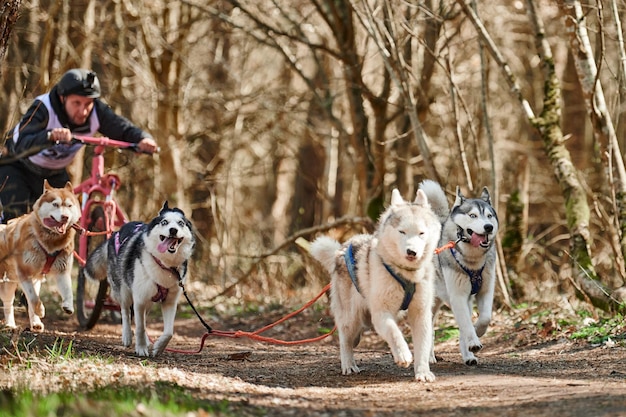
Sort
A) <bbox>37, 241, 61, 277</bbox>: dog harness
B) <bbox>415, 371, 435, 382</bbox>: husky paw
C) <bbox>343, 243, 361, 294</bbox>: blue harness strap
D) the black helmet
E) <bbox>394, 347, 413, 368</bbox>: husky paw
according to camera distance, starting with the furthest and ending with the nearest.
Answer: the black helmet < <bbox>37, 241, 61, 277</bbox>: dog harness < <bbox>343, 243, 361, 294</bbox>: blue harness strap < <bbox>415, 371, 435, 382</bbox>: husky paw < <bbox>394, 347, 413, 368</bbox>: husky paw

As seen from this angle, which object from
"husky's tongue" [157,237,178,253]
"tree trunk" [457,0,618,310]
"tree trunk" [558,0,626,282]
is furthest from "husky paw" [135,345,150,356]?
"tree trunk" [558,0,626,282]

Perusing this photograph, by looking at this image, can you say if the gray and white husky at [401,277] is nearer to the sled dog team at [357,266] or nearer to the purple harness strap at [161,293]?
the sled dog team at [357,266]

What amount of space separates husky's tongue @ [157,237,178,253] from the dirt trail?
0.88 meters

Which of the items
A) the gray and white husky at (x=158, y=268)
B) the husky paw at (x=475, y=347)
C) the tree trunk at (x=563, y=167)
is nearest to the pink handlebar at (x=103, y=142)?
the gray and white husky at (x=158, y=268)

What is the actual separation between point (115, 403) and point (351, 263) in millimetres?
2542

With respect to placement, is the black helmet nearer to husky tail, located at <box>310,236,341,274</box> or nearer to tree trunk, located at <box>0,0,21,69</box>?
tree trunk, located at <box>0,0,21,69</box>

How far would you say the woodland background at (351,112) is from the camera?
905cm

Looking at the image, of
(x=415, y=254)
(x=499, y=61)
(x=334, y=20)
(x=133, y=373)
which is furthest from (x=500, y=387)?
(x=334, y=20)

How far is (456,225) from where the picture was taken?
6.80m

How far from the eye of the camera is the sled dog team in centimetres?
567

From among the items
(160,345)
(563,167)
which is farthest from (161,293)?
(563,167)

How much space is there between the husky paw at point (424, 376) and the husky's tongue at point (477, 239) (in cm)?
133

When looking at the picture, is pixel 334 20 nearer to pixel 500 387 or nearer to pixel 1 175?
pixel 1 175

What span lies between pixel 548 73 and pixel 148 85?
775 centimetres
